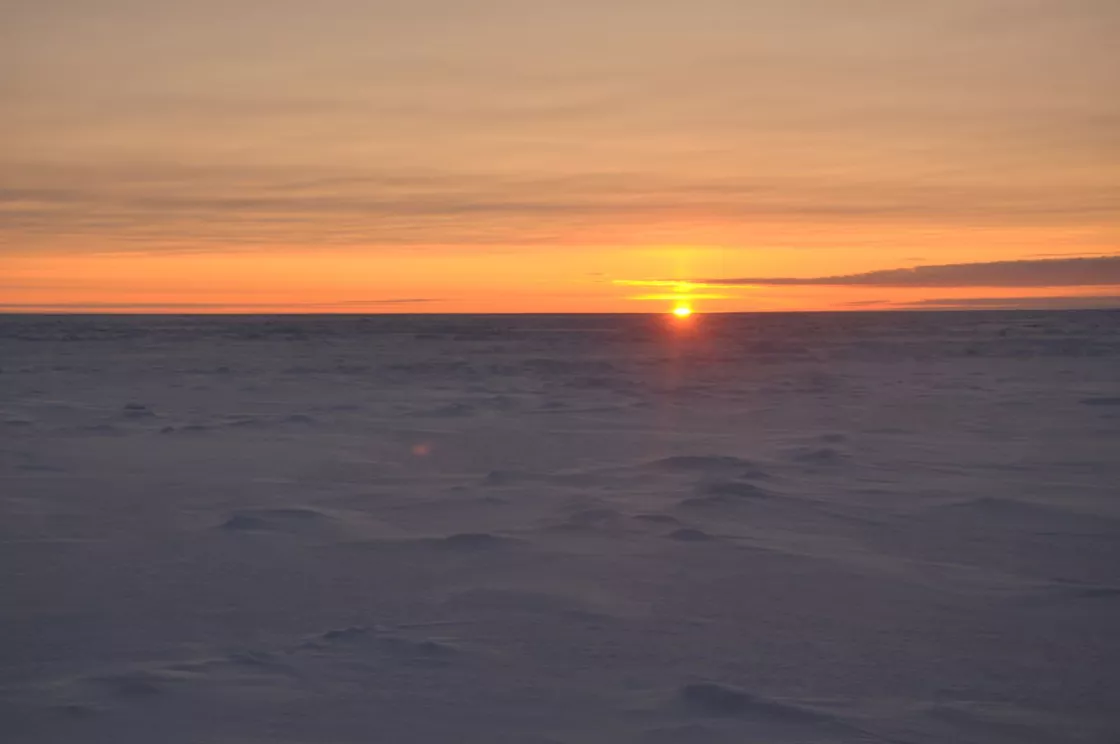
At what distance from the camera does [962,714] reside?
3.74 metres

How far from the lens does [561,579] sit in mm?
5387

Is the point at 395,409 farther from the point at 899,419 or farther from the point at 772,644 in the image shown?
the point at 772,644

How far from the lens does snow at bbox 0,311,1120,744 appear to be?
3.77 m

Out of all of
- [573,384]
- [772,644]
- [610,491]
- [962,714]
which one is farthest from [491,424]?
[962,714]

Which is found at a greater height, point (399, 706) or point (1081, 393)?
point (1081, 393)

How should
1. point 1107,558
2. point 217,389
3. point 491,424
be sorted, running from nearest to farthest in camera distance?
1. point 1107,558
2. point 491,424
3. point 217,389

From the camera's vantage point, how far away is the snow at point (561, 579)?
12.4 feet

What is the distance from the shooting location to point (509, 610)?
490 centimetres

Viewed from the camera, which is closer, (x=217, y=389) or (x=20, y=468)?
(x=20, y=468)

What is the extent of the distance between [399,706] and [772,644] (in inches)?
65.3

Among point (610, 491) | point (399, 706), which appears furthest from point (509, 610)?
point (610, 491)

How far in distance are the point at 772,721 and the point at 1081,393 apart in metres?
13.0

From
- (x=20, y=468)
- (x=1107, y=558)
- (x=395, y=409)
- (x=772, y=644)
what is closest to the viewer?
(x=772, y=644)

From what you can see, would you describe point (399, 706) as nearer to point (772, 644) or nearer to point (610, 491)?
point (772, 644)
